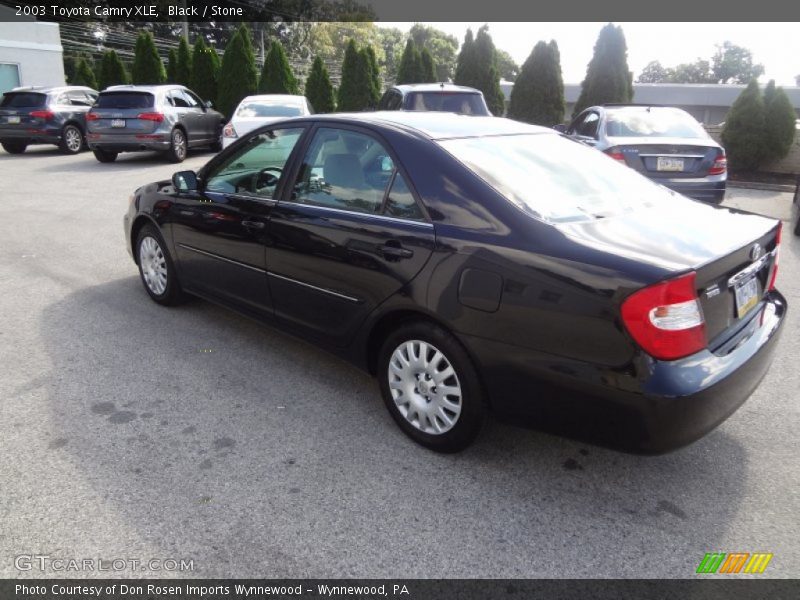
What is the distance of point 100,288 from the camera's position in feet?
19.1

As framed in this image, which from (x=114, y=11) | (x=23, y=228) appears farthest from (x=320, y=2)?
(x=23, y=228)

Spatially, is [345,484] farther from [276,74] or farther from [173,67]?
[173,67]

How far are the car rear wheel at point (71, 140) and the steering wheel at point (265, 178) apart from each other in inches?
576

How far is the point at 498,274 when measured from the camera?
275cm

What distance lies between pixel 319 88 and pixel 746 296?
21707 mm

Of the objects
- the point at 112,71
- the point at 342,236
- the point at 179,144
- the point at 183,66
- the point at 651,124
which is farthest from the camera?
the point at 112,71

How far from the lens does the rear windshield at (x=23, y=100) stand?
15844mm

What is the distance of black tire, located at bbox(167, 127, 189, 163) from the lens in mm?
14510

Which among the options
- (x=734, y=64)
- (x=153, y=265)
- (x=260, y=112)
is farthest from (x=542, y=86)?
(x=734, y=64)

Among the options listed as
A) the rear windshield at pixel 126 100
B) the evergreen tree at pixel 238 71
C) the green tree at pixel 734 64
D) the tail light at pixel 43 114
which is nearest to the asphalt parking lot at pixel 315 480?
the rear windshield at pixel 126 100

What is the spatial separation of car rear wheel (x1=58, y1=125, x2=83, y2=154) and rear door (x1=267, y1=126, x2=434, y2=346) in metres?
15.1

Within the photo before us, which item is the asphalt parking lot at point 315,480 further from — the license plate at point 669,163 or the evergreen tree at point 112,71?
the evergreen tree at point 112,71

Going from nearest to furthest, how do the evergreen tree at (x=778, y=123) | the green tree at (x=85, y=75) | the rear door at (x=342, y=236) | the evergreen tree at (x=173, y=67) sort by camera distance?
1. the rear door at (x=342, y=236)
2. the evergreen tree at (x=778, y=123)
3. the evergreen tree at (x=173, y=67)
4. the green tree at (x=85, y=75)

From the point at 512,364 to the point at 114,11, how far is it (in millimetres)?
48866
